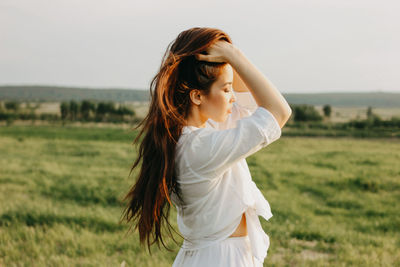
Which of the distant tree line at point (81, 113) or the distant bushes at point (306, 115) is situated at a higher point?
the distant bushes at point (306, 115)

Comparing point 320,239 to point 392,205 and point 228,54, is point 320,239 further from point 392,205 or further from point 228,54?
point 228,54

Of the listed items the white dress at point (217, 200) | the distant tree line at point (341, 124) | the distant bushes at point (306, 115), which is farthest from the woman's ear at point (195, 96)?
the distant bushes at point (306, 115)

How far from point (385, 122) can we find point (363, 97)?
8232 centimetres

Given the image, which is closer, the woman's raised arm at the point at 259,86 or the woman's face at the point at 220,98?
the woman's raised arm at the point at 259,86

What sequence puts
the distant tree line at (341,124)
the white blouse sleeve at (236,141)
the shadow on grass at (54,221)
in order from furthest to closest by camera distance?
the distant tree line at (341,124) < the shadow on grass at (54,221) < the white blouse sleeve at (236,141)

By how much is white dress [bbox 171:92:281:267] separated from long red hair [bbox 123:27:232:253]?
0.18ft

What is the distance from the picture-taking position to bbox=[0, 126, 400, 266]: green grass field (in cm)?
457

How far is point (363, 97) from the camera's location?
4360 inches

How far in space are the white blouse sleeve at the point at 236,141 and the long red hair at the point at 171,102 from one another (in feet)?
0.52

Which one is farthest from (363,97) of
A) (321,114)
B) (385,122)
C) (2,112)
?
(2,112)

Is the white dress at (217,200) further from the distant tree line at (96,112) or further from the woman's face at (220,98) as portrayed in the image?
the distant tree line at (96,112)

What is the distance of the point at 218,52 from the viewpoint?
154 cm

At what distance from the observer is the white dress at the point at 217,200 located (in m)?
1.48

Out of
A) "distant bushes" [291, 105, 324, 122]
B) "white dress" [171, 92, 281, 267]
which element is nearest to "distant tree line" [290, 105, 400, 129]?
"distant bushes" [291, 105, 324, 122]
